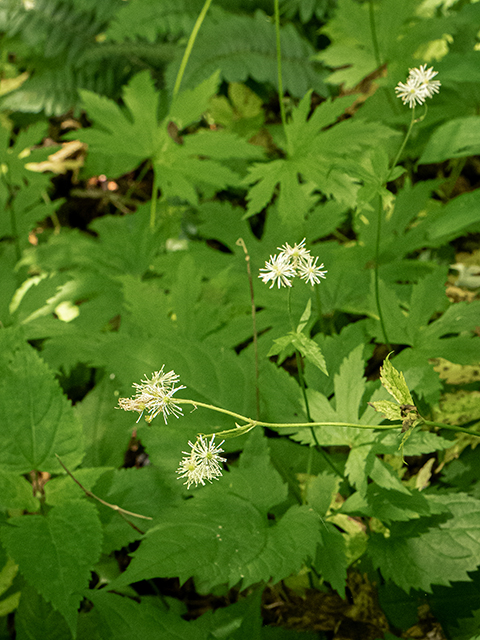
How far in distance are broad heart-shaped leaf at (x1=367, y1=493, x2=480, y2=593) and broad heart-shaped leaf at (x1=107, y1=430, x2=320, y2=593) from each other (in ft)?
0.74

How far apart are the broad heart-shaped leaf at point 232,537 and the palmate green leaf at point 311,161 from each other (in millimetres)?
783

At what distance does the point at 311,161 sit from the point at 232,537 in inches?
43.6

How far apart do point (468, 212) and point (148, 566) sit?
1.22m

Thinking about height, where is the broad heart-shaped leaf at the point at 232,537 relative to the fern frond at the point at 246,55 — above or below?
below

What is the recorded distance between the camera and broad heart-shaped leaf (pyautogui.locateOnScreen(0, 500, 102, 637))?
917 mm

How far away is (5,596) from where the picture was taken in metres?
1.27

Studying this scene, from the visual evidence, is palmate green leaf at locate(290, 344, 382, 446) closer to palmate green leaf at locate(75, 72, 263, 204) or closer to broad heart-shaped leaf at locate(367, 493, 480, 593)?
broad heart-shaped leaf at locate(367, 493, 480, 593)

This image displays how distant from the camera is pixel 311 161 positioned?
1.46m

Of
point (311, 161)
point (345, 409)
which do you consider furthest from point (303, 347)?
point (311, 161)

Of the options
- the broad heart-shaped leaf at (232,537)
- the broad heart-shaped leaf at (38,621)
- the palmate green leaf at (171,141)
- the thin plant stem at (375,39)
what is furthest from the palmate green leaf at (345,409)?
the thin plant stem at (375,39)

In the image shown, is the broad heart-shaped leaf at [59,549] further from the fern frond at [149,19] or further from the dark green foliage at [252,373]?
the fern frond at [149,19]

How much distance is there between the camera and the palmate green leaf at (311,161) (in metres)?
1.43

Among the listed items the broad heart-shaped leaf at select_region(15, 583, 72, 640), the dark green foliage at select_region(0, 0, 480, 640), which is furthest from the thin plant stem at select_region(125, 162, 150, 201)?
the broad heart-shaped leaf at select_region(15, 583, 72, 640)

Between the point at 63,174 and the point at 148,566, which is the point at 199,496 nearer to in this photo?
the point at 148,566
